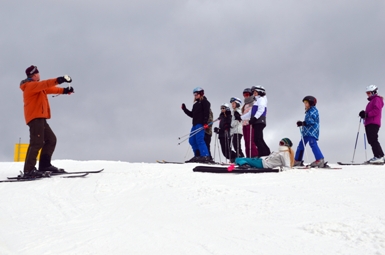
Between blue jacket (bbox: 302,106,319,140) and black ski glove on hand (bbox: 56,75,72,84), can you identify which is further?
blue jacket (bbox: 302,106,319,140)

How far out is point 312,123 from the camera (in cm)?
868

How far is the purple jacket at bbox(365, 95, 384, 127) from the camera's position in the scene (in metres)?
9.66

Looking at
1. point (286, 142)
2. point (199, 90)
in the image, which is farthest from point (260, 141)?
point (199, 90)

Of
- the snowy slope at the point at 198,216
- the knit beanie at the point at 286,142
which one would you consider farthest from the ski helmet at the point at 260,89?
the snowy slope at the point at 198,216

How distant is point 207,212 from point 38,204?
92.6 inches

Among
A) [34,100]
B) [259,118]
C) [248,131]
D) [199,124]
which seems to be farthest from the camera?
[199,124]

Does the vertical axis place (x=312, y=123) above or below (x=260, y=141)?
above

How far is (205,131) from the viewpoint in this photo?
11445 millimetres

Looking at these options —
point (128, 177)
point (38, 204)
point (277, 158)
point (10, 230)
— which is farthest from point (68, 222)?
point (277, 158)

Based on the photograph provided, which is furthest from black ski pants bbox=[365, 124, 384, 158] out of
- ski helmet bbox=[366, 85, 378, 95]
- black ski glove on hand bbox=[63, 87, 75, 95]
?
black ski glove on hand bbox=[63, 87, 75, 95]

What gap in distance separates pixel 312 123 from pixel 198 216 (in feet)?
18.3

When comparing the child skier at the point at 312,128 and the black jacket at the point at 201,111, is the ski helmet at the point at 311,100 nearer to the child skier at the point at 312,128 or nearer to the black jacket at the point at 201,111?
the child skier at the point at 312,128

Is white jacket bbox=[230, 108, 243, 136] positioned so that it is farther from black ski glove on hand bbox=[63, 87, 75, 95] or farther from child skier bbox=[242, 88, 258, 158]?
black ski glove on hand bbox=[63, 87, 75, 95]

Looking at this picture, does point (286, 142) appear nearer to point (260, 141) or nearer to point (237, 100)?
point (260, 141)
